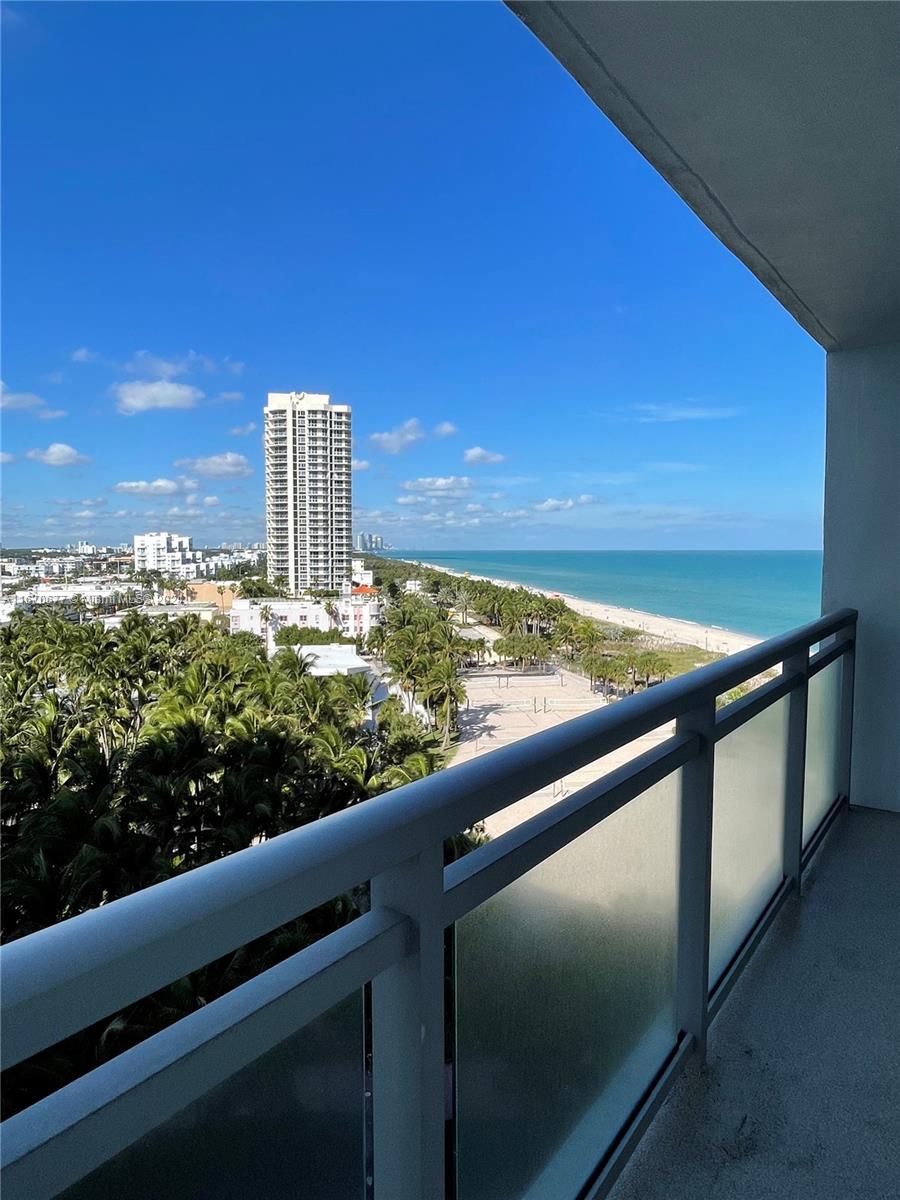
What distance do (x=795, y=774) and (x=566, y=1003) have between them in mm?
1475

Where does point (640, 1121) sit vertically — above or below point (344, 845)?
below

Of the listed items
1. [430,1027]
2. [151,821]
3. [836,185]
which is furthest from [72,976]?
[151,821]

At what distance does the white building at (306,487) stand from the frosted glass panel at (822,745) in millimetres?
42394

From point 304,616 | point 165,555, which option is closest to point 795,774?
point 304,616

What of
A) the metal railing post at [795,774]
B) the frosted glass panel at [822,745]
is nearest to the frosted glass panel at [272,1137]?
the metal railing post at [795,774]

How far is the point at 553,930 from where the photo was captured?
1.10 m

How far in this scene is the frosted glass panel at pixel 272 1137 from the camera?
533mm

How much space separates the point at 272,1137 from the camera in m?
0.63

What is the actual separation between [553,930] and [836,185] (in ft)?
5.41

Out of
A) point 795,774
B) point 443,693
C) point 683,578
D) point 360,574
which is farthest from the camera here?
point 683,578

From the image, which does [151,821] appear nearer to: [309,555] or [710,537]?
[309,555]

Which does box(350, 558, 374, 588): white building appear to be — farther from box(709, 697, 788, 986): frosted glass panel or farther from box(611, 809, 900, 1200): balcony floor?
box(611, 809, 900, 1200): balcony floor

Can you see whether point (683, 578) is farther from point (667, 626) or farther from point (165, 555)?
point (165, 555)

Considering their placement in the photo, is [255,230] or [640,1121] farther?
[255,230]
